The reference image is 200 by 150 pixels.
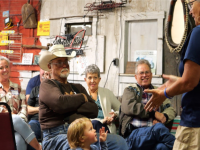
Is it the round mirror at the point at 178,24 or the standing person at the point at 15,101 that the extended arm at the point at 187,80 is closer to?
the standing person at the point at 15,101

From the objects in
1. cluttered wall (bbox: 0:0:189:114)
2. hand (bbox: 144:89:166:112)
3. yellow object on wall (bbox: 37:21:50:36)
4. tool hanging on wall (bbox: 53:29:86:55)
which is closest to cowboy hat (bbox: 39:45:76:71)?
hand (bbox: 144:89:166:112)

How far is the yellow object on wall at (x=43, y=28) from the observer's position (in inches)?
278

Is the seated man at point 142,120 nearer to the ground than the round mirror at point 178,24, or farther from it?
nearer to the ground

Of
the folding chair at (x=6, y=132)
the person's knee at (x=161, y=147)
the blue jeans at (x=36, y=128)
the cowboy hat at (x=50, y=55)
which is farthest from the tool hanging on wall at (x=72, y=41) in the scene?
the folding chair at (x=6, y=132)

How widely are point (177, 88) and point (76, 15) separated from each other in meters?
5.52

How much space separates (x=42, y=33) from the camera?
712 centimetres

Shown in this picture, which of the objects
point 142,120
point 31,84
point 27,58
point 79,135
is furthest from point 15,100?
point 27,58

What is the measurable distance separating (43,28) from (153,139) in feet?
17.1

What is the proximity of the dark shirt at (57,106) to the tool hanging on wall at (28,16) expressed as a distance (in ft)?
17.0

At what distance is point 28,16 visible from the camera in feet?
23.6

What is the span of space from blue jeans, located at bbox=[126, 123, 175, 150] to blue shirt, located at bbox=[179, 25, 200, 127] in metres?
1.15

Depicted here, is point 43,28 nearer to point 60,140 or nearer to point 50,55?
point 50,55

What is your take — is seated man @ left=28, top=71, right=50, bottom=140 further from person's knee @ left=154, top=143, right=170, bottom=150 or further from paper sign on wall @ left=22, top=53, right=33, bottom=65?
paper sign on wall @ left=22, top=53, right=33, bottom=65

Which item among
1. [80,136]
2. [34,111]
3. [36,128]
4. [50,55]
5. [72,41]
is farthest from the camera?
[72,41]
